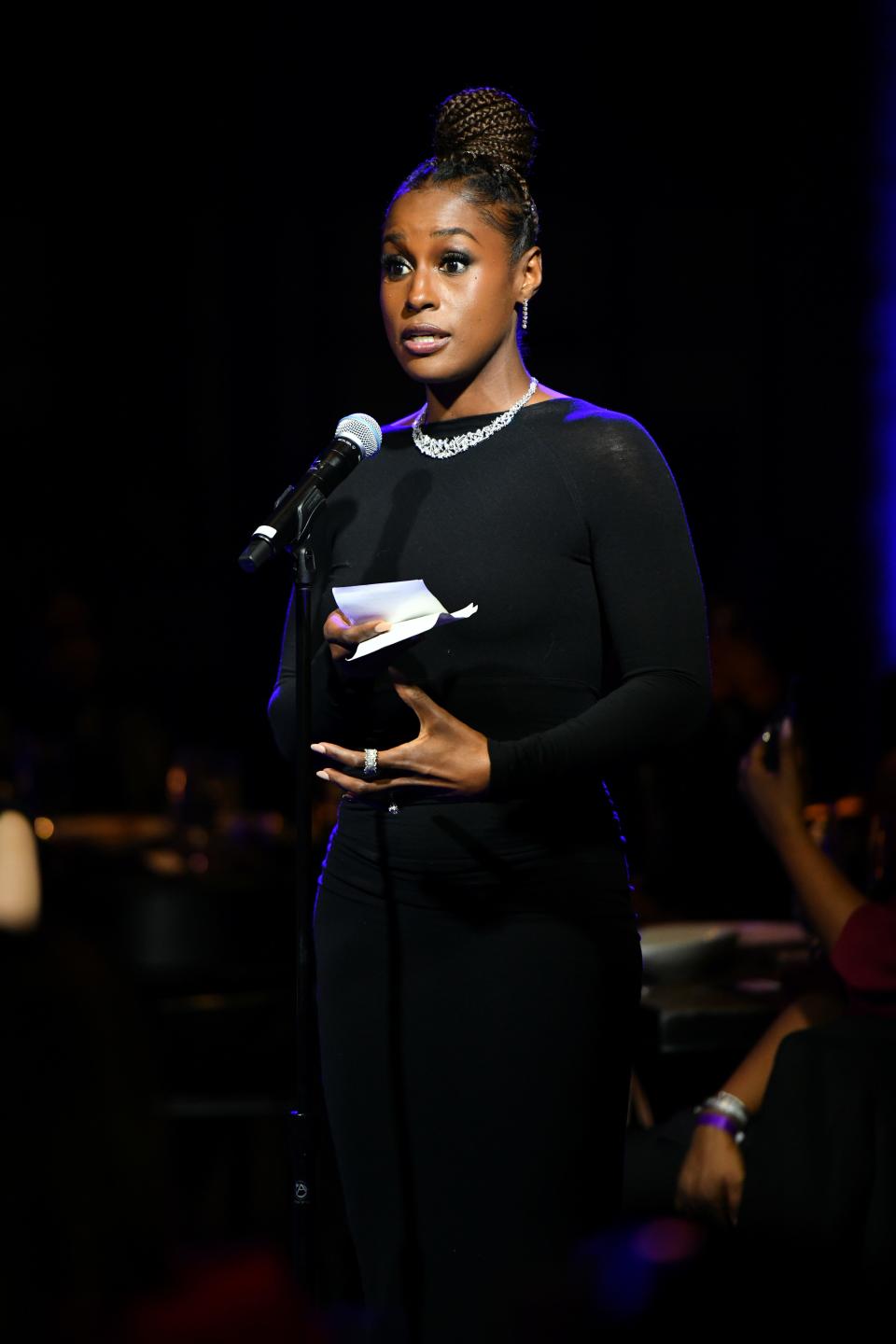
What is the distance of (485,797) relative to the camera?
1.63 meters

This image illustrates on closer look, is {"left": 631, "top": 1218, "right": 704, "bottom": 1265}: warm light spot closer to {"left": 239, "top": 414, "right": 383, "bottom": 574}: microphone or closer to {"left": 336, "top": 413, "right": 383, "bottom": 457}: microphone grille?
{"left": 239, "top": 414, "right": 383, "bottom": 574}: microphone

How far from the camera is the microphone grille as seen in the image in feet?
5.51

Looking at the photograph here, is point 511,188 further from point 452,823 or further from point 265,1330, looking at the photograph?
point 265,1330

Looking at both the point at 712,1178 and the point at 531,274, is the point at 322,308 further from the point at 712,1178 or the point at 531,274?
the point at 712,1178

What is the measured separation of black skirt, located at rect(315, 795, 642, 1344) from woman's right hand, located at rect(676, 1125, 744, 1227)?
1.39 feet

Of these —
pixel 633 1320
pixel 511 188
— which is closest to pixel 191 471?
pixel 511 188

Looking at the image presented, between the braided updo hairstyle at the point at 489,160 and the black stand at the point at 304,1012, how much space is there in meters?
0.48

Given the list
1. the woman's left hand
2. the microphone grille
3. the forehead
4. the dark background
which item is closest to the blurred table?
the woman's left hand

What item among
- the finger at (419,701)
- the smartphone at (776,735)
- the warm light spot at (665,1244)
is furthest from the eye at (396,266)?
the warm light spot at (665,1244)

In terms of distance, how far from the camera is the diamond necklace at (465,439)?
1.80 m

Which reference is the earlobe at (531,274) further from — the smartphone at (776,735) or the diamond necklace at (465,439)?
the smartphone at (776,735)

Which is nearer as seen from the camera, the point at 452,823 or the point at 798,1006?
the point at 452,823

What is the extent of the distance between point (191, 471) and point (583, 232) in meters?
1.84

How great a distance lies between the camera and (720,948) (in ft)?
8.42
